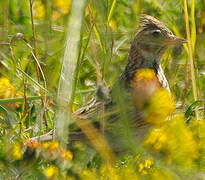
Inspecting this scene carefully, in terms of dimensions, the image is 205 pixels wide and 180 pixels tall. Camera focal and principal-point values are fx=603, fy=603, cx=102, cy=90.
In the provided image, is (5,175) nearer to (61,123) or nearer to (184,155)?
(61,123)

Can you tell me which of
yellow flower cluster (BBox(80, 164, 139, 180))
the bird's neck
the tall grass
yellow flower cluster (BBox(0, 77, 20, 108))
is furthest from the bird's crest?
yellow flower cluster (BBox(80, 164, 139, 180))

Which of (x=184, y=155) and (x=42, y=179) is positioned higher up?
(x=184, y=155)

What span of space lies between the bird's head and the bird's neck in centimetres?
7

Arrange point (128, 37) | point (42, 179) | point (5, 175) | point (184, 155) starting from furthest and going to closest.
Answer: point (128, 37) → point (5, 175) → point (42, 179) → point (184, 155)

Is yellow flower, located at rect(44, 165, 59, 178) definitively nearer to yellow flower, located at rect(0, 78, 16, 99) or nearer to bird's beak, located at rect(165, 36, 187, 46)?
yellow flower, located at rect(0, 78, 16, 99)

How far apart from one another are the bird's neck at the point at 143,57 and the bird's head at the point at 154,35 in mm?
67

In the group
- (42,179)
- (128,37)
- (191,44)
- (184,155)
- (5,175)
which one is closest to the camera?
(184,155)

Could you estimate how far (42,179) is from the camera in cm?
230

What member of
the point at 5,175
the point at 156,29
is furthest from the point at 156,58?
the point at 5,175

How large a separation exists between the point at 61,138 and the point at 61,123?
13 cm

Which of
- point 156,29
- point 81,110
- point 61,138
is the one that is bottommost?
point 81,110

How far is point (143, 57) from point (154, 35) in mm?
322

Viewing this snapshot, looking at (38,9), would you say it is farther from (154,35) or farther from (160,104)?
(160,104)

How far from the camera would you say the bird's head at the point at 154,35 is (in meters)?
4.63
